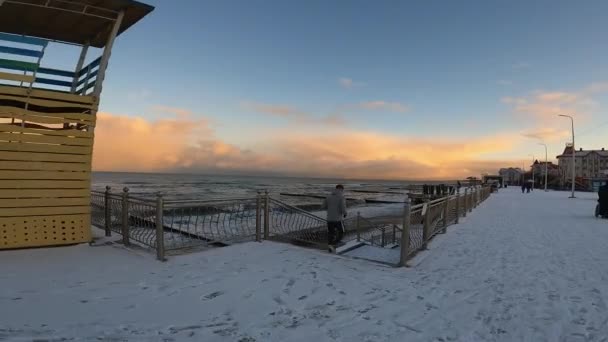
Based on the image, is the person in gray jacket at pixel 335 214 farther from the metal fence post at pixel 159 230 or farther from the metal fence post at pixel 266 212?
the metal fence post at pixel 159 230

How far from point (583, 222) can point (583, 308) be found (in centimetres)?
1185

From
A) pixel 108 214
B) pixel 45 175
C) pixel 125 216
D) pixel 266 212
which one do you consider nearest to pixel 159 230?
pixel 125 216

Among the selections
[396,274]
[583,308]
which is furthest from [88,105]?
[583,308]

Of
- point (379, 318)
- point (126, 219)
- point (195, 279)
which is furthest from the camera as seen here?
point (126, 219)

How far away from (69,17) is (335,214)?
23.9 ft

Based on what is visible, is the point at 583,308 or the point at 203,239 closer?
the point at 583,308

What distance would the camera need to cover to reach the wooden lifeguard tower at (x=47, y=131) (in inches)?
266

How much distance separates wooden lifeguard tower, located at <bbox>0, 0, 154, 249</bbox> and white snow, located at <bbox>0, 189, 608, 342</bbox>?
0.59 meters

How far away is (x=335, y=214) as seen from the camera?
8.79m

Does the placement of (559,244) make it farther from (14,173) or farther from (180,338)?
(14,173)

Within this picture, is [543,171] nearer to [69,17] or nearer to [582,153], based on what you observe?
[582,153]

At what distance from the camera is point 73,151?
743 centimetres

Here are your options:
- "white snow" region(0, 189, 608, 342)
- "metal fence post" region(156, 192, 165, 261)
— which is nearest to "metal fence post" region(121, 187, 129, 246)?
"white snow" region(0, 189, 608, 342)

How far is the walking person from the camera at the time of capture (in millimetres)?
8617
